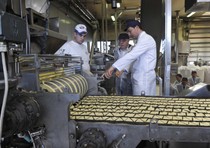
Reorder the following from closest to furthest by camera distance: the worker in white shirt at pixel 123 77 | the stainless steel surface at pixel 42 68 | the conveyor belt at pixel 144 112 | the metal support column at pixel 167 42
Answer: the conveyor belt at pixel 144 112
the stainless steel surface at pixel 42 68
the metal support column at pixel 167 42
the worker in white shirt at pixel 123 77

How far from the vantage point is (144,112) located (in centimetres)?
107

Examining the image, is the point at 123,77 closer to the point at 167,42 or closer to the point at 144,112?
the point at 167,42

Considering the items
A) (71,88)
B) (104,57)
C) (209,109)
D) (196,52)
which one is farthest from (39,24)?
(196,52)

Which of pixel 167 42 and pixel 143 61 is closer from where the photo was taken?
pixel 167 42

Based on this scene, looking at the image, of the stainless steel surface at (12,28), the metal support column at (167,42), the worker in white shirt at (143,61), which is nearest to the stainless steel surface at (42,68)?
the stainless steel surface at (12,28)

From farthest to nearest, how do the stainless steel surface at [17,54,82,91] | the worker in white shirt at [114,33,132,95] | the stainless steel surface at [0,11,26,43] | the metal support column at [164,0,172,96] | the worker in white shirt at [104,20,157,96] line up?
1. the worker in white shirt at [114,33,132,95]
2. the worker in white shirt at [104,20,157,96]
3. the metal support column at [164,0,172,96]
4. the stainless steel surface at [17,54,82,91]
5. the stainless steel surface at [0,11,26,43]

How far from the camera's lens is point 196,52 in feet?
31.1

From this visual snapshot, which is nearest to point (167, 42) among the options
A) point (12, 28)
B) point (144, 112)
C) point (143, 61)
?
point (143, 61)

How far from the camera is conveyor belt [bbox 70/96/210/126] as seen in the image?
0.94m

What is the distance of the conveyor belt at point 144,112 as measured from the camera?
938 mm

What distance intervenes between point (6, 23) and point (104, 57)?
3881 mm

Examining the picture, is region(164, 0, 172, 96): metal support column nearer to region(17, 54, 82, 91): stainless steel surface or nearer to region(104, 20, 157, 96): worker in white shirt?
region(104, 20, 157, 96): worker in white shirt

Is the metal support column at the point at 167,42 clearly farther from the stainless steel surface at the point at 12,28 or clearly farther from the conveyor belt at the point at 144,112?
the stainless steel surface at the point at 12,28

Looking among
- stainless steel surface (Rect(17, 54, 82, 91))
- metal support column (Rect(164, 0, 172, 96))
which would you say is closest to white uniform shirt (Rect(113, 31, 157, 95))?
metal support column (Rect(164, 0, 172, 96))
